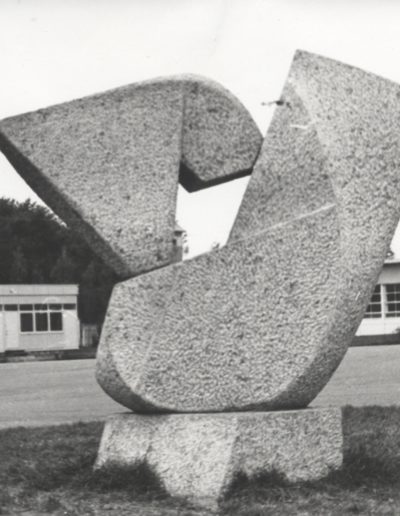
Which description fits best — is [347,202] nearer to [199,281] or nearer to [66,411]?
[199,281]

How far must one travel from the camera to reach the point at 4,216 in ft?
151

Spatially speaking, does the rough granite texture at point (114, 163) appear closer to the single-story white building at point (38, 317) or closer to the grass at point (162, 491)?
the grass at point (162, 491)

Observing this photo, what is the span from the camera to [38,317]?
32.9 metres

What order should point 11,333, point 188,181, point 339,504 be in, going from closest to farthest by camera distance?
point 339,504 → point 188,181 → point 11,333

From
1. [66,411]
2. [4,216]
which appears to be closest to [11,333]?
[4,216]

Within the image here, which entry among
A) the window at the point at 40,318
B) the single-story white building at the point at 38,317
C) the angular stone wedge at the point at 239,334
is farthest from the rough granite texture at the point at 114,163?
the window at the point at 40,318

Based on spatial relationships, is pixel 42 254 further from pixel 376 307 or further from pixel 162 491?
pixel 162 491

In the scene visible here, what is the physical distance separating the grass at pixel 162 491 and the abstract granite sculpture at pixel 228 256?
138 mm

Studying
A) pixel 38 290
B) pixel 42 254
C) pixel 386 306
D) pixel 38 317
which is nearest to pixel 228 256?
pixel 38 290

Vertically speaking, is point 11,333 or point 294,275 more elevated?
point 294,275

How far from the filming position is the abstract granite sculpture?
6523 mm

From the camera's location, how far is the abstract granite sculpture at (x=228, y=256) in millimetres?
6523

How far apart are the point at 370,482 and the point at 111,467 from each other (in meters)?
1.65

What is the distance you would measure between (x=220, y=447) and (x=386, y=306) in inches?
1277
